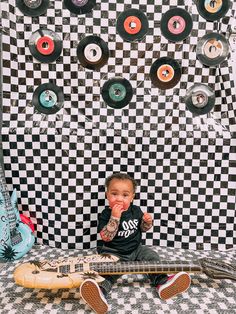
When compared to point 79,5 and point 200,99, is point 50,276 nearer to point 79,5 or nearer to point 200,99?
point 200,99

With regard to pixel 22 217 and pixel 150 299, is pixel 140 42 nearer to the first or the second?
pixel 22 217

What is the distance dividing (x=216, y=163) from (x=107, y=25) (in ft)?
3.45

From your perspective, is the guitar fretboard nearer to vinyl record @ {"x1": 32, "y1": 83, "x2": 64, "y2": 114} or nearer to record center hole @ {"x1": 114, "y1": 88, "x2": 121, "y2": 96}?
vinyl record @ {"x1": 32, "y1": 83, "x2": 64, "y2": 114}

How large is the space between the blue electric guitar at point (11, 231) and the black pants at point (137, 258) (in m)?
0.45

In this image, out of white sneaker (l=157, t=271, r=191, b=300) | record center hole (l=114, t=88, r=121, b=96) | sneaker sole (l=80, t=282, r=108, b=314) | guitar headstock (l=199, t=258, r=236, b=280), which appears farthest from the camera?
record center hole (l=114, t=88, r=121, b=96)

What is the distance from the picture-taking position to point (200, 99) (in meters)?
1.98

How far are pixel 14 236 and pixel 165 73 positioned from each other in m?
1.30

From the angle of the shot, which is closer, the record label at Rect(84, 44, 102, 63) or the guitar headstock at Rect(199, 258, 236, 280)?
the guitar headstock at Rect(199, 258, 236, 280)

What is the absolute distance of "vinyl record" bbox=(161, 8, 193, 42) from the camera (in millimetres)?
1905

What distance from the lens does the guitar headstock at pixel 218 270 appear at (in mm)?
1636

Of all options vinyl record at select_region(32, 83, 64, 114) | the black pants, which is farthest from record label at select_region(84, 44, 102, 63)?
the black pants

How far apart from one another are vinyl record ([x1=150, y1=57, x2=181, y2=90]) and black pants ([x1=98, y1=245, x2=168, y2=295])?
977 millimetres

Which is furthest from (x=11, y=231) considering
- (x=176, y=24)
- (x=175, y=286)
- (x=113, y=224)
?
(x=176, y=24)

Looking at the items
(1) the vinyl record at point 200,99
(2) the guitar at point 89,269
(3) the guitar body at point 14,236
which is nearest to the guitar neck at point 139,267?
(2) the guitar at point 89,269
